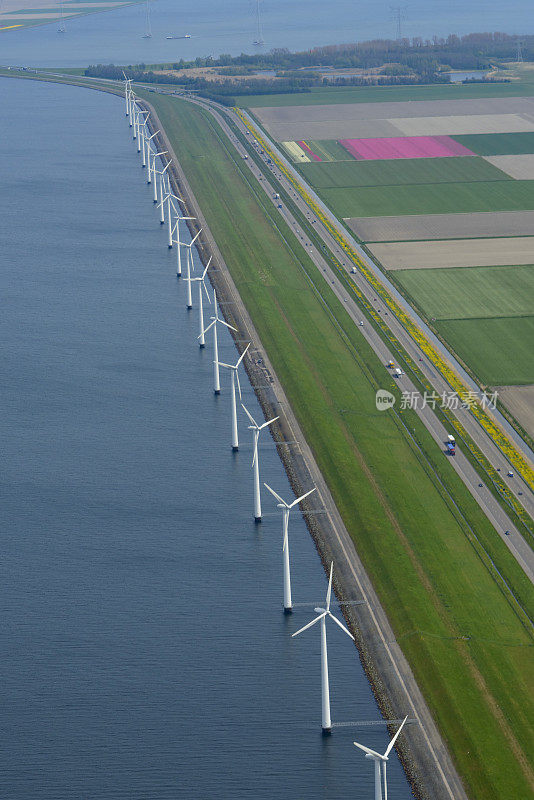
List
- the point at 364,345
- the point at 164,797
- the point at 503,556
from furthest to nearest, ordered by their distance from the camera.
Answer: the point at 364,345, the point at 503,556, the point at 164,797

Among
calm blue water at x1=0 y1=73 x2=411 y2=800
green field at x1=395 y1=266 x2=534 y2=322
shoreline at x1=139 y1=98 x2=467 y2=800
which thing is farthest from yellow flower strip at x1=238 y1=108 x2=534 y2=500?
calm blue water at x1=0 y1=73 x2=411 y2=800

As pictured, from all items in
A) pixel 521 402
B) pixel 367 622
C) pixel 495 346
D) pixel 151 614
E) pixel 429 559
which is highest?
pixel 495 346

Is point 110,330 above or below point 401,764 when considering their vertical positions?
above

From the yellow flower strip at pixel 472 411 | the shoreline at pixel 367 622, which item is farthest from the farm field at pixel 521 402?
the shoreline at pixel 367 622

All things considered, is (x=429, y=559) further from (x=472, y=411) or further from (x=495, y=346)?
(x=495, y=346)

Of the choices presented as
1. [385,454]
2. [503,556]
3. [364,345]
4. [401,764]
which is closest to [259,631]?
[401,764]

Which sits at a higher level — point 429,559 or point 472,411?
point 472,411

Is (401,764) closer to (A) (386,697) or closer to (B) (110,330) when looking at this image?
(A) (386,697)

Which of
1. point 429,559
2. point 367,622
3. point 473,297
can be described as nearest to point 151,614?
point 367,622
